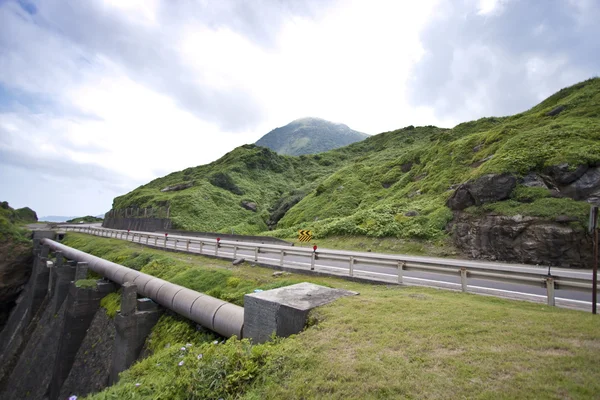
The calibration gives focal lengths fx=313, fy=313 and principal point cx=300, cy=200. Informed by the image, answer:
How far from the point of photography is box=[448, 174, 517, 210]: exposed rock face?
2028 cm

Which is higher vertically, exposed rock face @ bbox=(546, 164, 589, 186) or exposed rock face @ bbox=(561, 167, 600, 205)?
exposed rock face @ bbox=(546, 164, 589, 186)

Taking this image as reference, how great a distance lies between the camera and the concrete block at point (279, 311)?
6.18 m

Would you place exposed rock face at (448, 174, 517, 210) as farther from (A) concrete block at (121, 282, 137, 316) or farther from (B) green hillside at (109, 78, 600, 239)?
(A) concrete block at (121, 282, 137, 316)

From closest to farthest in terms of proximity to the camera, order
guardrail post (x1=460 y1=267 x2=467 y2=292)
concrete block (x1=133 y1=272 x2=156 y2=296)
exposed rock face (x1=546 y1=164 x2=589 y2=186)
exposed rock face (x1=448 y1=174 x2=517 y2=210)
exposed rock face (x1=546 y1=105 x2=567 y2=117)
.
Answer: guardrail post (x1=460 y1=267 x2=467 y2=292) → concrete block (x1=133 y1=272 x2=156 y2=296) → exposed rock face (x1=546 y1=164 x2=589 y2=186) → exposed rock face (x1=448 y1=174 x2=517 y2=210) → exposed rock face (x1=546 y1=105 x2=567 y2=117)

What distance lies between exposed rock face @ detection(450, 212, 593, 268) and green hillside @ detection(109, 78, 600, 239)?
0.74 metres

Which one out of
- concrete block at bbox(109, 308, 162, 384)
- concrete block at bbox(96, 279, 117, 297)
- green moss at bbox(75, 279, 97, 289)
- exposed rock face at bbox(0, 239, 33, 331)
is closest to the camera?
concrete block at bbox(109, 308, 162, 384)

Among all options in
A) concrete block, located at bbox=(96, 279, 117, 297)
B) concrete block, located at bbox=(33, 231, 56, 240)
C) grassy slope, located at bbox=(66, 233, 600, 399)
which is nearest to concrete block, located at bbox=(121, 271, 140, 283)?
concrete block, located at bbox=(96, 279, 117, 297)

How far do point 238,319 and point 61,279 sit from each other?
18.2m

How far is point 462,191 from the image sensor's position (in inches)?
892

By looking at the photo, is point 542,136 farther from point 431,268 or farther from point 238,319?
point 238,319

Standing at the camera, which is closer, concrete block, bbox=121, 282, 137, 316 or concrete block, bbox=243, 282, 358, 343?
concrete block, bbox=243, 282, 358, 343

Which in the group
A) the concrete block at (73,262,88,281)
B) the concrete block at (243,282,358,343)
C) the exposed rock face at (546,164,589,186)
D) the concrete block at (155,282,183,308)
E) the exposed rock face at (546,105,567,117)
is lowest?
the concrete block at (73,262,88,281)

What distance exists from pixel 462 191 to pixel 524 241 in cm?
619

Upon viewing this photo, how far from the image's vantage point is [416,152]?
4406 cm
